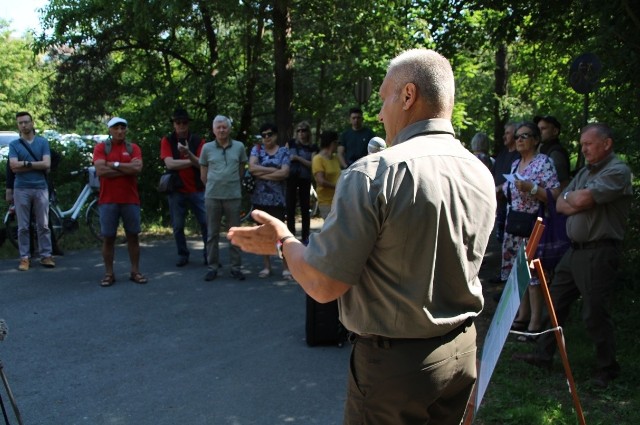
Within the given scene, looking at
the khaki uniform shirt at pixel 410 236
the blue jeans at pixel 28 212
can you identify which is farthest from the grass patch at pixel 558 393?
the blue jeans at pixel 28 212

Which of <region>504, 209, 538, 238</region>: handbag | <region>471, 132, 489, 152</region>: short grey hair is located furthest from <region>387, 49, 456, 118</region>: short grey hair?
<region>471, 132, 489, 152</region>: short grey hair

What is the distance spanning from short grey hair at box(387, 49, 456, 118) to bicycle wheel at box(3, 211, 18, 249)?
329 inches

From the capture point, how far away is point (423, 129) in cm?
227

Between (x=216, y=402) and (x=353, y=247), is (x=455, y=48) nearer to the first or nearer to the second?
(x=216, y=402)

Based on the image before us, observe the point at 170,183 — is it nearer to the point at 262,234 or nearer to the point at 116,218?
the point at 116,218

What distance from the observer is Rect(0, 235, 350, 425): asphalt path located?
4.61 meters

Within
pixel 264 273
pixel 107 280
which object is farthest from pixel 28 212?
pixel 264 273

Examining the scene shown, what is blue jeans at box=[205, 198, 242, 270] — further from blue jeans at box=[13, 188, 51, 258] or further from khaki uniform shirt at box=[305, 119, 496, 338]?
khaki uniform shirt at box=[305, 119, 496, 338]

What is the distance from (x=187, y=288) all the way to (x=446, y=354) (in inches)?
237

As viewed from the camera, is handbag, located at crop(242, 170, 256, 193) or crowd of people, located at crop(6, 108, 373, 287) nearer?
crowd of people, located at crop(6, 108, 373, 287)

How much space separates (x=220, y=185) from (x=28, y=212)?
263cm

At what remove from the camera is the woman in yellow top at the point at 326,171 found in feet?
28.2

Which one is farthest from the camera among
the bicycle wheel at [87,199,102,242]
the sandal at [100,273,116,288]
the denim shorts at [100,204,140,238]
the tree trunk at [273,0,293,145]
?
the tree trunk at [273,0,293,145]

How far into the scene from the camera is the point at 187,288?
7969 millimetres
